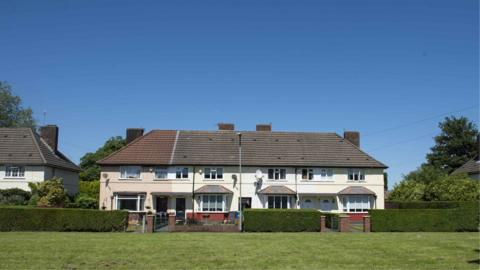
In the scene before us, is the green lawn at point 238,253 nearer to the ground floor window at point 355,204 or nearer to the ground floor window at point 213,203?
the ground floor window at point 213,203

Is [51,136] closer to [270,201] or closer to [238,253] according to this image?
[270,201]

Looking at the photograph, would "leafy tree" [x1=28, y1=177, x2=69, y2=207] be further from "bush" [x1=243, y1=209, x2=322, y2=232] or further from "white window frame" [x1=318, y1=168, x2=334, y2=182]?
"white window frame" [x1=318, y1=168, x2=334, y2=182]

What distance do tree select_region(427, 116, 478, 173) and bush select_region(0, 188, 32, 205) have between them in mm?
64842

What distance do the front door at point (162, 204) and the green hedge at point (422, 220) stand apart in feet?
71.9

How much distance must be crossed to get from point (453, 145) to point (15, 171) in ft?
222

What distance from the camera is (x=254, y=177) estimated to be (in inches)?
1825

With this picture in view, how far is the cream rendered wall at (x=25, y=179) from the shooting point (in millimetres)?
45406

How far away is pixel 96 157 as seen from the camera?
78.1m

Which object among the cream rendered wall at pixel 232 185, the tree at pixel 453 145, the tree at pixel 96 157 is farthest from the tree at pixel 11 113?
the tree at pixel 453 145

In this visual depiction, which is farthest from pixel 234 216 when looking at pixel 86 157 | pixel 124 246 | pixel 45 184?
pixel 86 157

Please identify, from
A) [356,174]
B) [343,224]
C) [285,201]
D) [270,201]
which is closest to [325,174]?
[356,174]

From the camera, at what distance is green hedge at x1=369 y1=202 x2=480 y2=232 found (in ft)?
102

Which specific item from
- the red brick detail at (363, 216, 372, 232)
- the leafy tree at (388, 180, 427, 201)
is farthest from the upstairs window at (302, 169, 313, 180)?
the red brick detail at (363, 216, 372, 232)

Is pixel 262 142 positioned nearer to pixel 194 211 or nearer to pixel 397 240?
pixel 194 211
